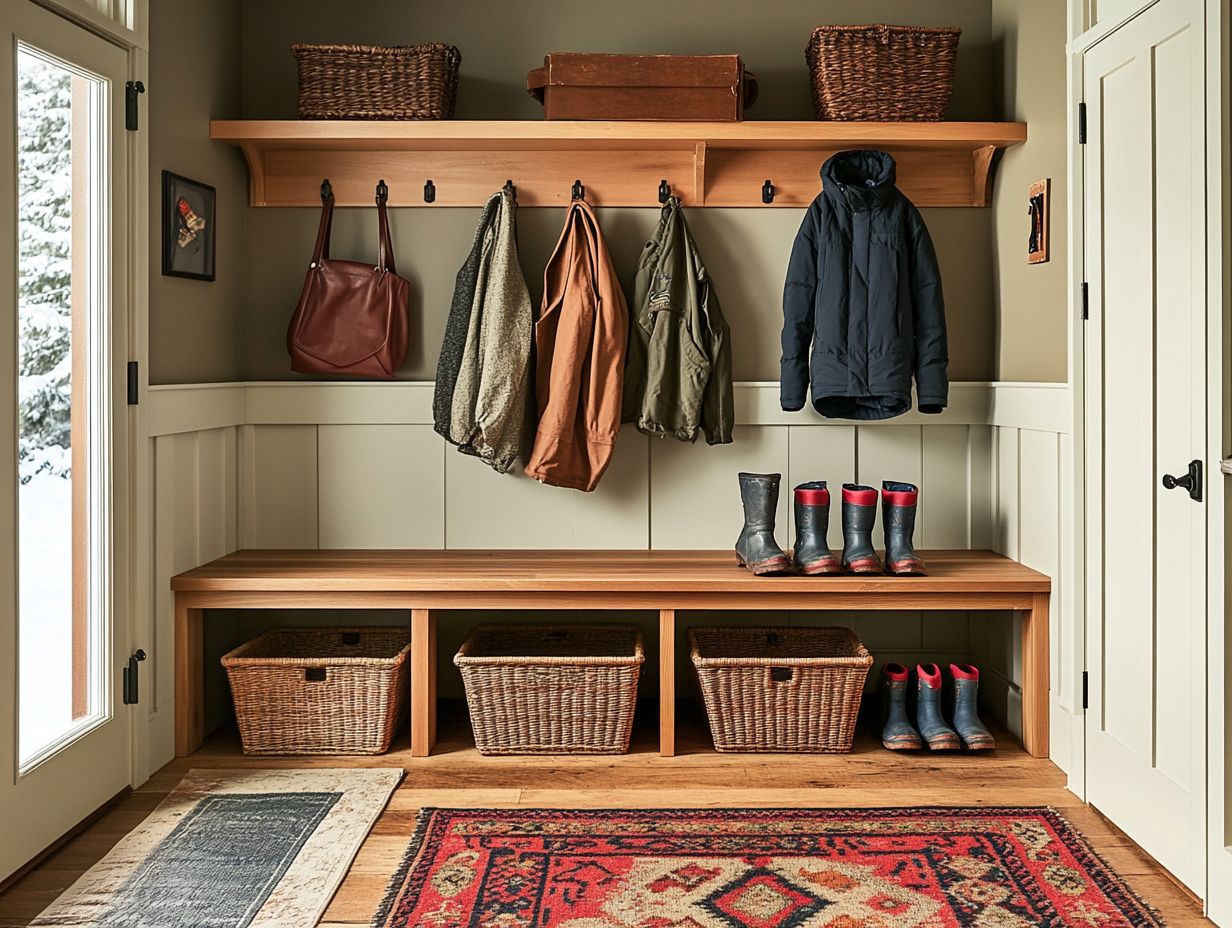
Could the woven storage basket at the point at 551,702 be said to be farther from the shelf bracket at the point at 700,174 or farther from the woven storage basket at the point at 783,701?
the shelf bracket at the point at 700,174

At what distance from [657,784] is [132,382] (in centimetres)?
164

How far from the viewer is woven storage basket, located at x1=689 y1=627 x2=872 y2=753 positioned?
3.12 metres

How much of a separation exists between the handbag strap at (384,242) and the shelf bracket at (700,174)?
943 mm

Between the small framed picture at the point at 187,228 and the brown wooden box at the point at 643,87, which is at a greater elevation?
the brown wooden box at the point at 643,87

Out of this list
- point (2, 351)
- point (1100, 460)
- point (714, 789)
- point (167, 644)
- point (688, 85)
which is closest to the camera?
point (2, 351)

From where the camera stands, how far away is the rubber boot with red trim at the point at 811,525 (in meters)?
3.21

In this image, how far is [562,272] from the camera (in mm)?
3445

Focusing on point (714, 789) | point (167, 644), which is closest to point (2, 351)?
point (167, 644)

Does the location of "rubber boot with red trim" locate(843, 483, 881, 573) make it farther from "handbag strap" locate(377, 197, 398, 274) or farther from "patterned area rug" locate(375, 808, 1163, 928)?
"handbag strap" locate(377, 197, 398, 274)

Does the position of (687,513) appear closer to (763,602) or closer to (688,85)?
(763,602)

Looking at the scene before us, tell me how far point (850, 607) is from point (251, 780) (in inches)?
63.8

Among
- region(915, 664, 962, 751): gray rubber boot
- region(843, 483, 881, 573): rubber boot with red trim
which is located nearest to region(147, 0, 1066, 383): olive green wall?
region(843, 483, 881, 573): rubber boot with red trim

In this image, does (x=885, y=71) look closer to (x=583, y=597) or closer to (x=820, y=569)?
(x=820, y=569)

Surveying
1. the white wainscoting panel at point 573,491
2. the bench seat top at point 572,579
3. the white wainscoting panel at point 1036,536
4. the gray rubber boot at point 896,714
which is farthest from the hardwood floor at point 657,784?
the white wainscoting panel at point 573,491
